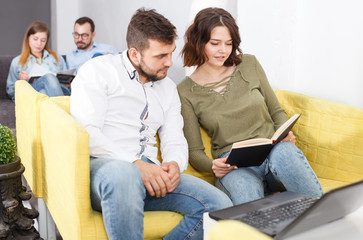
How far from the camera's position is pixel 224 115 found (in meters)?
2.06

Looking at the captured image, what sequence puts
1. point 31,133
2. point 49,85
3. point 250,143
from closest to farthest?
point 250,143 < point 31,133 < point 49,85

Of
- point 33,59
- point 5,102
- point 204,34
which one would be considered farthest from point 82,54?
point 204,34

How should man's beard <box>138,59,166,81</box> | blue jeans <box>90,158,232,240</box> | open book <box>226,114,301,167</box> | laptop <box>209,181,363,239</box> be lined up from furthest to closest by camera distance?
1. man's beard <box>138,59,166,81</box>
2. open book <box>226,114,301,167</box>
3. blue jeans <box>90,158,232,240</box>
4. laptop <box>209,181,363,239</box>

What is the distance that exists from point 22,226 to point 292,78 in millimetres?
1496

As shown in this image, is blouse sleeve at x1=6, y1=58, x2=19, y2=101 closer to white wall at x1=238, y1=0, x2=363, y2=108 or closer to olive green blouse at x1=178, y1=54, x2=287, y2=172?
white wall at x1=238, y1=0, x2=363, y2=108

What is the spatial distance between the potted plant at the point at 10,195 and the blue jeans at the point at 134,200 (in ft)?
1.73

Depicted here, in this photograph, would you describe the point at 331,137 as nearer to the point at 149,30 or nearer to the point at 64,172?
the point at 149,30

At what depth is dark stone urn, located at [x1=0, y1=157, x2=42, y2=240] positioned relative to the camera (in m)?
2.03

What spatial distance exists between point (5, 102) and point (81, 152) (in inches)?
92.2

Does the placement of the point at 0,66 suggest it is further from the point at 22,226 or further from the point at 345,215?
the point at 345,215

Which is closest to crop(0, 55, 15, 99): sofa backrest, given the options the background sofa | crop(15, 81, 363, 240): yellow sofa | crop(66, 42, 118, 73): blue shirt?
the background sofa

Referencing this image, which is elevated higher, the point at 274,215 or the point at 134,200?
the point at 274,215

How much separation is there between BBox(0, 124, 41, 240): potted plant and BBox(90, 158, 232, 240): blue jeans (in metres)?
0.53

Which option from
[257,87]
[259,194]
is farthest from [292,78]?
[259,194]
